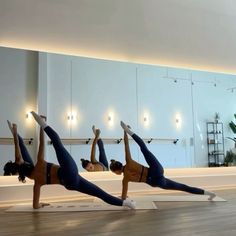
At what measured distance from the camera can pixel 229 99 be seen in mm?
3336

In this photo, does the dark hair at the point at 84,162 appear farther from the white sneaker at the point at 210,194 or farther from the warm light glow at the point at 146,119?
the white sneaker at the point at 210,194

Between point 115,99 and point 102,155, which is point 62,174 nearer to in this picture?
point 102,155

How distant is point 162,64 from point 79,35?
949 millimetres

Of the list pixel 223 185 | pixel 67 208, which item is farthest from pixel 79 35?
pixel 223 185

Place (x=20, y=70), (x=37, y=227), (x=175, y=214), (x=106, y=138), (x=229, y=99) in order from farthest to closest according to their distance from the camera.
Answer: (x=229, y=99), (x=106, y=138), (x=20, y=70), (x=175, y=214), (x=37, y=227)

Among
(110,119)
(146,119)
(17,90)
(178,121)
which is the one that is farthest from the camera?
(178,121)

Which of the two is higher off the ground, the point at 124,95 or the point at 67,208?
the point at 124,95

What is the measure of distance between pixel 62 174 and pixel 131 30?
5.67 feet

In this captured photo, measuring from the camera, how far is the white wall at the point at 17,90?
7.68 feet

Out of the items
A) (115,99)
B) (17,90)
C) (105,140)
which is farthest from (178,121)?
(17,90)

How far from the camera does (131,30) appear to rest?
2791 millimetres

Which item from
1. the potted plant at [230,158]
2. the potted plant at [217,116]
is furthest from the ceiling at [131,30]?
the potted plant at [230,158]

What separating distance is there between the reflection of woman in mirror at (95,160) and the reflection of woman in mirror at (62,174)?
808mm

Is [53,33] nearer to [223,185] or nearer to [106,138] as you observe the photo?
[106,138]
